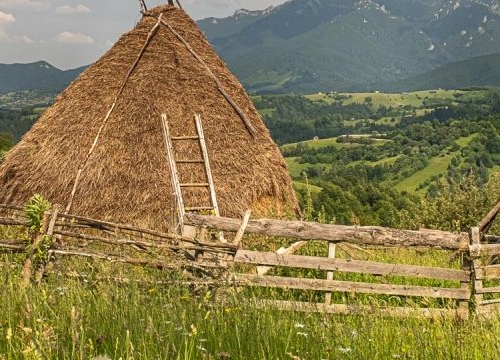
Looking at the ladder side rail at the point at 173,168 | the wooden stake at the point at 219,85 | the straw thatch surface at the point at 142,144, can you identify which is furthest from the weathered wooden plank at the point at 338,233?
the wooden stake at the point at 219,85

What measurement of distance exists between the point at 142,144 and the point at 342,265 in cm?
695

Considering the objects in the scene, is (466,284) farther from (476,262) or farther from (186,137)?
(186,137)

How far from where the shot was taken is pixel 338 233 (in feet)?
25.7

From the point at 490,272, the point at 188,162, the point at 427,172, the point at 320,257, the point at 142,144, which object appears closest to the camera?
the point at 320,257

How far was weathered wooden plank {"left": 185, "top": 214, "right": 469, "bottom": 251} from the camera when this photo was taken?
770 centimetres

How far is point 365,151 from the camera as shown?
162250 millimetres

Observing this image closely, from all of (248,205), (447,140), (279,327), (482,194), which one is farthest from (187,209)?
(447,140)

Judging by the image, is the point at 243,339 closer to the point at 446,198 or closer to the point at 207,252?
the point at 207,252

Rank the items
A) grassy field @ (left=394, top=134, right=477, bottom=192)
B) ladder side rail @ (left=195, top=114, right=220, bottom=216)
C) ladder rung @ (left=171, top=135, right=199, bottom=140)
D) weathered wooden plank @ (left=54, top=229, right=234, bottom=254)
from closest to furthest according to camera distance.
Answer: weathered wooden plank @ (left=54, top=229, right=234, bottom=254) < ladder side rail @ (left=195, top=114, right=220, bottom=216) < ladder rung @ (left=171, top=135, right=199, bottom=140) < grassy field @ (left=394, top=134, right=477, bottom=192)

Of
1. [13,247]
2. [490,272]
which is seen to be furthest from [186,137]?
[490,272]

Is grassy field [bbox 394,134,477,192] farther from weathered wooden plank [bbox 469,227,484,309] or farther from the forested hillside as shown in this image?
weathered wooden plank [bbox 469,227,484,309]

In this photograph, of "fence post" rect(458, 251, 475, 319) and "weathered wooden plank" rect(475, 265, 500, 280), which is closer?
"fence post" rect(458, 251, 475, 319)

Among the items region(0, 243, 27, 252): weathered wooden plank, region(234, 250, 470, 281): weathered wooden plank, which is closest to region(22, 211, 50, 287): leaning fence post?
region(0, 243, 27, 252): weathered wooden plank

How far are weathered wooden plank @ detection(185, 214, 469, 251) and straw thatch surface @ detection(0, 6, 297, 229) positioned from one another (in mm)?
4478
